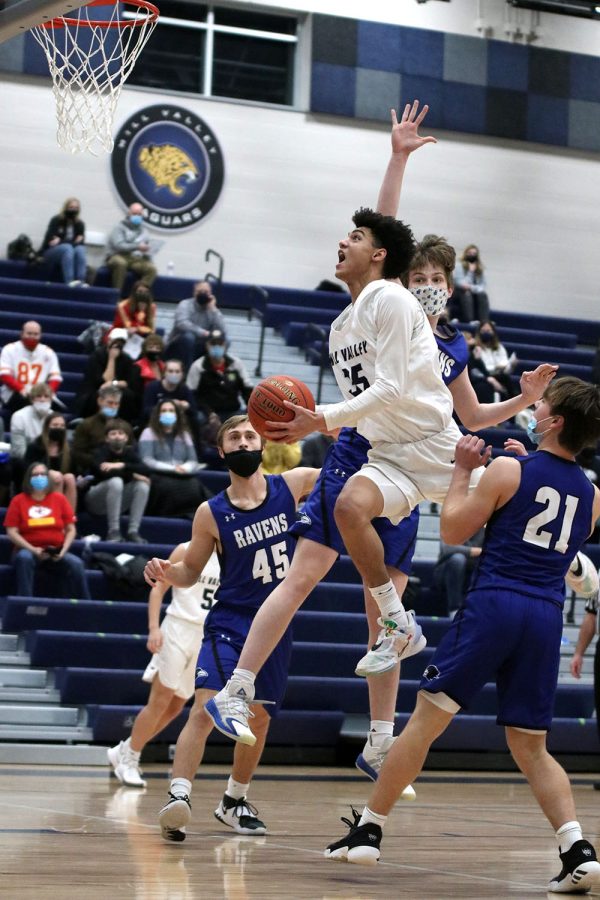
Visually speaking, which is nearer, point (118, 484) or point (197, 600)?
point (197, 600)

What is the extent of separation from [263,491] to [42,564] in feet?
17.0

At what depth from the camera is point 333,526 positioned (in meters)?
A: 5.82

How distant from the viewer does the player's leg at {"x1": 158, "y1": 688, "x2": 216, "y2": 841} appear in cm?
584

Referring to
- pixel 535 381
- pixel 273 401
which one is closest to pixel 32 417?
pixel 535 381

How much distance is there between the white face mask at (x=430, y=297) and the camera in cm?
602

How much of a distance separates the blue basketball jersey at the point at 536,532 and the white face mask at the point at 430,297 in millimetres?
1146

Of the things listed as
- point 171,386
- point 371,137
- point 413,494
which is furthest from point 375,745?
point 371,137

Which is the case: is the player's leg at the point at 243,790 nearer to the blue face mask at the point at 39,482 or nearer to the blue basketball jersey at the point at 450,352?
the blue basketball jersey at the point at 450,352

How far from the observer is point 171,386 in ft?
44.3

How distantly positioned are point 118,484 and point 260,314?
5.59 meters

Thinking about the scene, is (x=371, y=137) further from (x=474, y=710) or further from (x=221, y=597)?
(x=221, y=597)

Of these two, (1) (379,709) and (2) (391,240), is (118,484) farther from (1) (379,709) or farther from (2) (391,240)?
(2) (391,240)

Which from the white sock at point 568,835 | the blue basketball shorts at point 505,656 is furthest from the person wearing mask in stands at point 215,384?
the white sock at point 568,835

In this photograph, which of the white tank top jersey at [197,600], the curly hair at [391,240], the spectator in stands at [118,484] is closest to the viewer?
the curly hair at [391,240]
